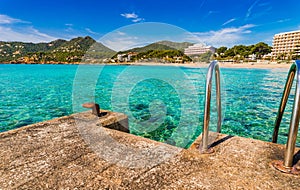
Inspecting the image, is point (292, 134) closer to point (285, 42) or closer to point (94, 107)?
point (94, 107)

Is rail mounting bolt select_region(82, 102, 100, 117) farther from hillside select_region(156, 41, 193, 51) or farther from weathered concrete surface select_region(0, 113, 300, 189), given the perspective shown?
hillside select_region(156, 41, 193, 51)

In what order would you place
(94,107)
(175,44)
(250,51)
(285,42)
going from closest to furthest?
(94,107)
(175,44)
(250,51)
(285,42)

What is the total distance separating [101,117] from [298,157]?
2.75 meters

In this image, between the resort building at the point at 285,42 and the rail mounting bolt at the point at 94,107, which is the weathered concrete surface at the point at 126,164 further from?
the resort building at the point at 285,42

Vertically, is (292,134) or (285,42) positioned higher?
(285,42)

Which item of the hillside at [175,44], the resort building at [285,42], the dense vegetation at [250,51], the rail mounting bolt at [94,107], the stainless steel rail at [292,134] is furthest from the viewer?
the resort building at [285,42]

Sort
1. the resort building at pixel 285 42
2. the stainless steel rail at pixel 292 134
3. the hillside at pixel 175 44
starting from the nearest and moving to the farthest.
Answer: the stainless steel rail at pixel 292 134, the hillside at pixel 175 44, the resort building at pixel 285 42

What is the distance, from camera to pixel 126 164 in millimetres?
1824

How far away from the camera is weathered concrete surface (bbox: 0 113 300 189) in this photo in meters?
1.51

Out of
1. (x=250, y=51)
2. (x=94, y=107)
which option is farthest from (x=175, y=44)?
(x=250, y=51)

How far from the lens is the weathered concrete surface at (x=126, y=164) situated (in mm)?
1514

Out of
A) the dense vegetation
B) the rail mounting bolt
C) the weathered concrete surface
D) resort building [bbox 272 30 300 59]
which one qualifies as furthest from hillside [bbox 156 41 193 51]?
resort building [bbox 272 30 300 59]

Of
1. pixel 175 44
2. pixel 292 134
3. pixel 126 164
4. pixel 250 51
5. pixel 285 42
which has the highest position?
pixel 285 42

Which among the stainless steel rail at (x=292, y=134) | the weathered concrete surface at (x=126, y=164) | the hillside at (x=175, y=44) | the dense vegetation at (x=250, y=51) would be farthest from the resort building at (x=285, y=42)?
the weathered concrete surface at (x=126, y=164)
